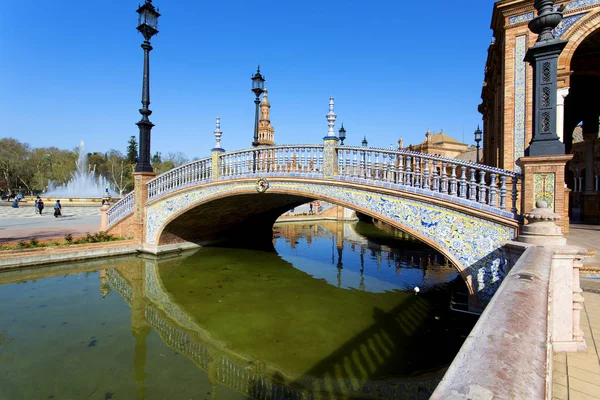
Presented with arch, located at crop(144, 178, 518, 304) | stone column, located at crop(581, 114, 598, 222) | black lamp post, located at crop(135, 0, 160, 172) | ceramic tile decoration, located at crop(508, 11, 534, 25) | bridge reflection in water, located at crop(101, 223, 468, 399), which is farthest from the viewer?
stone column, located at crop(581, 114, 598, 222)

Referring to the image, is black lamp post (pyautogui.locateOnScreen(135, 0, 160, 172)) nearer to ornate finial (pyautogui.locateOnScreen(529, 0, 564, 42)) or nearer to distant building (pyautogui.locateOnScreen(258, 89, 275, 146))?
ornate finial (pyautogui.locateOnScreen(529, 0, 564, 42))

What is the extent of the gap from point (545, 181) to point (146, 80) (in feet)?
41.5

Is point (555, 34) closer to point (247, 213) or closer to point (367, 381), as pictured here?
point (367, 381)

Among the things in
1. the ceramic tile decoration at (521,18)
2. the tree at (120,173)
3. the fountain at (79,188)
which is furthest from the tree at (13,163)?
the ceramic tile decoration at (521,18)

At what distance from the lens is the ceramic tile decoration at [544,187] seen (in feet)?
17.2

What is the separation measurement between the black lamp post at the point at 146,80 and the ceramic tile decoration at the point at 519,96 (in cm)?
1196

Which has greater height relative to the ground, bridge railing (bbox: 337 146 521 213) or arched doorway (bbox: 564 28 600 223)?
arched doorway (bbox: 564 28 600 223)

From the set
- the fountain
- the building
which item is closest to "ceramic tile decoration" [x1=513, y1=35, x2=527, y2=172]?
the building

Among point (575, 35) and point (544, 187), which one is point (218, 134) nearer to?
point (544, 187)

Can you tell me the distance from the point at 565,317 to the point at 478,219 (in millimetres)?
3092

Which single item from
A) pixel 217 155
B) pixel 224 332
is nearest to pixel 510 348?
pixel 224 332

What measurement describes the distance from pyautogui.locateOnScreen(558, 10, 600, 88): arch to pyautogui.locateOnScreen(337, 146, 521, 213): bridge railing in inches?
159

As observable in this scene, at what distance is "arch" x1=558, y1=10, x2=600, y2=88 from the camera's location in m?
9.03

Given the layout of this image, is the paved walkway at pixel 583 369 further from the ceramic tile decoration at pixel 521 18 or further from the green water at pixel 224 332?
the ceramic tile decoration at pixel 521 18
